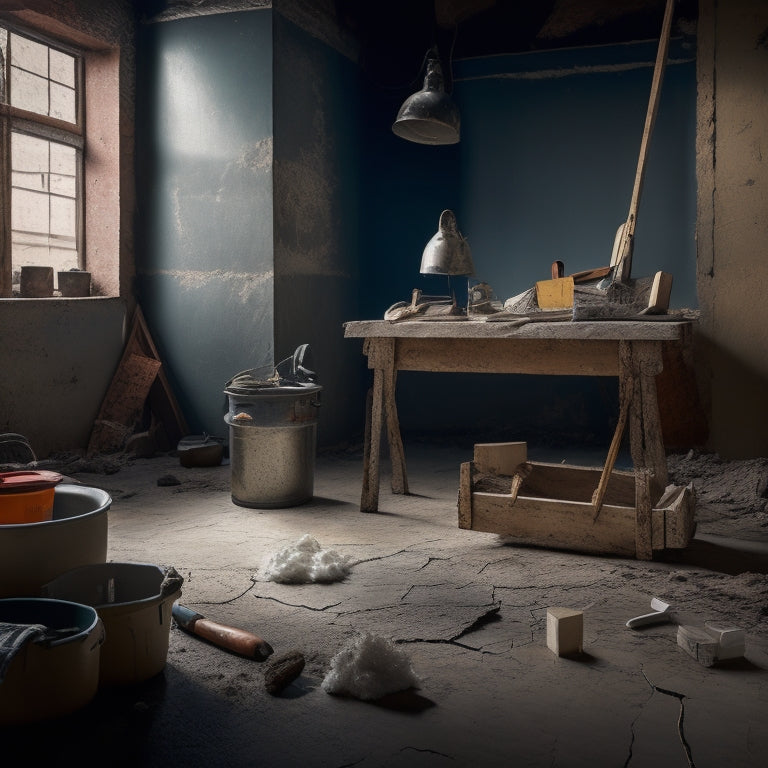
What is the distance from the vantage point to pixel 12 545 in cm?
252

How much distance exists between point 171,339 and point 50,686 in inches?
179

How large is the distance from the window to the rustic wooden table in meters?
2.80

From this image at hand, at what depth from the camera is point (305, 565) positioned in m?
3.48

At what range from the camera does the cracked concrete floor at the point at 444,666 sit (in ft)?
6.98

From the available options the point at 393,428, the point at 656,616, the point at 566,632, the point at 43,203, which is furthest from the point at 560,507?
the point at 43,203

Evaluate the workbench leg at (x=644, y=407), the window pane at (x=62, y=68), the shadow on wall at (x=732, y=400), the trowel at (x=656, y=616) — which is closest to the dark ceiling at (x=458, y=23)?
the window pane at (x=62, y=68)

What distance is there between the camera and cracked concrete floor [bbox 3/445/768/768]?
2.13 m

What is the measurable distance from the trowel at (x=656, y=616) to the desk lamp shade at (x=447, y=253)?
96.8 inches

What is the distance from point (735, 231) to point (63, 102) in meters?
4.95

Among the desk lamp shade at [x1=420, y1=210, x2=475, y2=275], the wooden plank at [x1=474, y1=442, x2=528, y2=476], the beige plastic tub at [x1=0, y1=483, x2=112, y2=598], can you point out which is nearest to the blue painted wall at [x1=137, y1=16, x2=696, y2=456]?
the desk lamp shade at [x1=420, y1=210, x2=475, y2=275]

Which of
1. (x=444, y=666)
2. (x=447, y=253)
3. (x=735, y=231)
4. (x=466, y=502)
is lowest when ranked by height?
(x=444, y=666)

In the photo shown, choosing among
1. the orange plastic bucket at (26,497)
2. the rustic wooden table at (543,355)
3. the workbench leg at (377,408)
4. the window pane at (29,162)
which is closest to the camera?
the orange plastic bucket at (26,497)

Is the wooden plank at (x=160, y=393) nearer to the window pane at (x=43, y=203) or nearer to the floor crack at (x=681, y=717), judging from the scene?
the window pane at (x=43, y=203)

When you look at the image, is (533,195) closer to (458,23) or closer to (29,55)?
(458,23)
